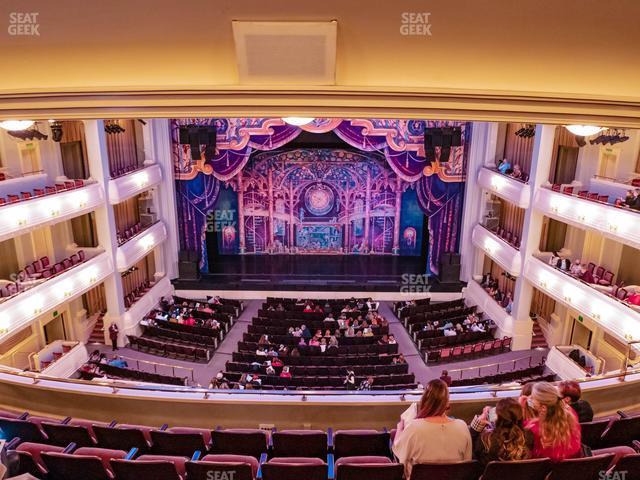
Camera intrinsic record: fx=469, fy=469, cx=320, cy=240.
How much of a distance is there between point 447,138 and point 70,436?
15.3 meters

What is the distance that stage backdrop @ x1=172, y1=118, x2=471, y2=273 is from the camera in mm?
19156

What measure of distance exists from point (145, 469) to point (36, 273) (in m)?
11.3

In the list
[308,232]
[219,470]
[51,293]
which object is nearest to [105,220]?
[51,293]

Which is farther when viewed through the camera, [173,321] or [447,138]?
[447,138]

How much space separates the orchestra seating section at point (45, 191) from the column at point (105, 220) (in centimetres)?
62

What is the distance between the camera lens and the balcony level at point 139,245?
50.3ft

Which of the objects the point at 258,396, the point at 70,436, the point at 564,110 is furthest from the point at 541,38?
the point at 70,436

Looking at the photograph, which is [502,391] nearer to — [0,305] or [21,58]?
[21,58]

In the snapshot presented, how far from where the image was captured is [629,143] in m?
12.6

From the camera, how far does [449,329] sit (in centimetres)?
1545

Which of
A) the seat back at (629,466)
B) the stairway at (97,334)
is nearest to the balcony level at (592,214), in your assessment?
the seat back at (629,466)

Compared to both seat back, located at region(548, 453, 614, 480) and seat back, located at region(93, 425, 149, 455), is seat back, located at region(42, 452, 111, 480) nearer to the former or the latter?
seat back, located at region(93, 425, 149, 455)

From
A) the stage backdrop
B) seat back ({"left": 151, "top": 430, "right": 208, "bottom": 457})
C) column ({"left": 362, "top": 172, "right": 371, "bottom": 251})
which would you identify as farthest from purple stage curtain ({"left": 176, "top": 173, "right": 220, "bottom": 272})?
seat back ({"left": 151, "top": 430, "right": 208, "bottom": 457})
